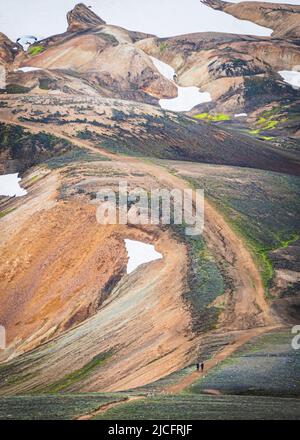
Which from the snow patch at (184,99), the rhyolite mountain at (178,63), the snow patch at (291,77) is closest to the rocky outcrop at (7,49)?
the rhyolite mountain at (178,63)

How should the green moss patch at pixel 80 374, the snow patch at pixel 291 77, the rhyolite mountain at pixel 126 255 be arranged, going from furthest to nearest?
the snow patch at pixel 291 77, the rhyolite mountain at pixel 126 255, the green moss patch at pixel 80 374

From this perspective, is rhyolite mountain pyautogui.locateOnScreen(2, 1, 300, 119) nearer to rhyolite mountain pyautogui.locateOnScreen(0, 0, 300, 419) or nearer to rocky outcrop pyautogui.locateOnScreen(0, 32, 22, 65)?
rocky outcrop pyautogui.locateOnScreen(0, 32, 22, 65)

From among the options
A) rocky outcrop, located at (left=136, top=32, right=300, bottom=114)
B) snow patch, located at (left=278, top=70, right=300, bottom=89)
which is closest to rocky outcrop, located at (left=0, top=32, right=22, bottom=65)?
rocky outcrop, located at (left=136, top=32, right=300, bottom=114)

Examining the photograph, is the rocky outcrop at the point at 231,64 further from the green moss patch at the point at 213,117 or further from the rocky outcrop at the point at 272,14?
the rocky outcrop at the point at 272,14

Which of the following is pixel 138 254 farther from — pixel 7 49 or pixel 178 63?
pixel 7 49

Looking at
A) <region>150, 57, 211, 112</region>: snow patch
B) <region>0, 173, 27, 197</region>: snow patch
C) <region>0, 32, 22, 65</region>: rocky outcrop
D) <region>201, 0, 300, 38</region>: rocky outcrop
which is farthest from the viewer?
<region>201, 0, 300, 38</region>: rocky outcrop
